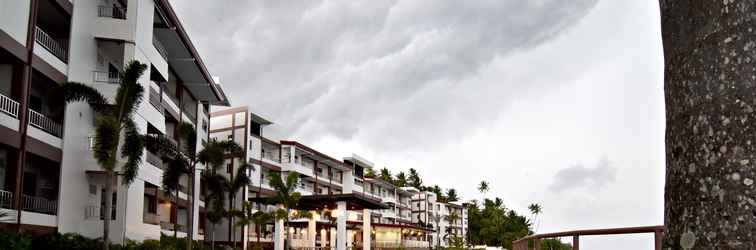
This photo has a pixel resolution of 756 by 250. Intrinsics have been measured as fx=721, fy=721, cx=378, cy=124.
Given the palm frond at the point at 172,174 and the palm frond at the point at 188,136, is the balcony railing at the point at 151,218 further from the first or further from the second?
the palm frond at the point at 188,136

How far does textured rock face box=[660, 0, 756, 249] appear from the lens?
97.3 inches

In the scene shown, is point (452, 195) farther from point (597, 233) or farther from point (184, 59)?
point (597, 233)

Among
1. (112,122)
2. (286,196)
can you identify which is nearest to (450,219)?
(286,196)

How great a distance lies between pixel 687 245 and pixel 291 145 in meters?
64.0

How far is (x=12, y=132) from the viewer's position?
21656 mm

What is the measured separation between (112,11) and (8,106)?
8.60 metres

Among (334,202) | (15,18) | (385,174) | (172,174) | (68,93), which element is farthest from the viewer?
(385,174)

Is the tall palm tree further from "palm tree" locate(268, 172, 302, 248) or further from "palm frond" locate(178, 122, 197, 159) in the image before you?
"palm tree" locate(268, 172, 302, 248)

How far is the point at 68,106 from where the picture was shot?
85.6 feet

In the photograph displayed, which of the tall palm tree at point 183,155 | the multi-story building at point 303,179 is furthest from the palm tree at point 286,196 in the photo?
the tall palm tree at point 183,155

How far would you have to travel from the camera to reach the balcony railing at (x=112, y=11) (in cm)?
2839

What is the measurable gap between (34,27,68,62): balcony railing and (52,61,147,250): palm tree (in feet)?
6.10

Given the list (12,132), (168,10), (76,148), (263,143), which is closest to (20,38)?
(12,132)

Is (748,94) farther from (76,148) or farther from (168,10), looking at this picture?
(168,10)
